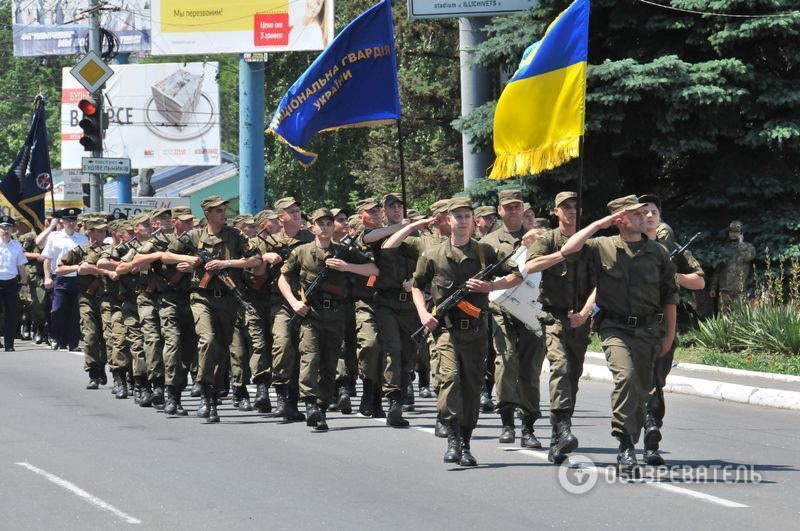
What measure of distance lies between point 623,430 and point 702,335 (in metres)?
9.17

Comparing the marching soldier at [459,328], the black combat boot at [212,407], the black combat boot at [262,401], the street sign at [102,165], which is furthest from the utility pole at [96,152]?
the marching soldier at [459,328]

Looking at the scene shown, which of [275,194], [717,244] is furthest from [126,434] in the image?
[275,194]

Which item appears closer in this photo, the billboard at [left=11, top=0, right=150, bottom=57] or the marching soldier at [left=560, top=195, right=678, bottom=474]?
the marching soldier at [left=560, top=195, right=678, bottom=474]

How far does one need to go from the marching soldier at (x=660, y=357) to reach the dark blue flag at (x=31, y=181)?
660 inches

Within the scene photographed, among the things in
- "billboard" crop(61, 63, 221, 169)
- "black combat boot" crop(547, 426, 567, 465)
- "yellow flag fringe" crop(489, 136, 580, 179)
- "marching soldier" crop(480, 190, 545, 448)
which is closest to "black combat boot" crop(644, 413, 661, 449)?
"black combat boot" crop(547, 426, 567, 465)

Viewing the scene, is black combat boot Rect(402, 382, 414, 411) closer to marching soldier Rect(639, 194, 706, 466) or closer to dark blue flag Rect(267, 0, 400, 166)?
dark blue flag Rect(267, 0, 400, 166)

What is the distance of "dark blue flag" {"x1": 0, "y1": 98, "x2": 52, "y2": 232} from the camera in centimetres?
2528

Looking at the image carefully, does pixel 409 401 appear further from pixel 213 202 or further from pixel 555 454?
pixel 555 454

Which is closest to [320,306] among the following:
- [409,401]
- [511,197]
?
[409,401]

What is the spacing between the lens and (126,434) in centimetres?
1213

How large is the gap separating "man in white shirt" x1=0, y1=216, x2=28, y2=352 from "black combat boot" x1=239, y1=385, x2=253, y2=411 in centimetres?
830

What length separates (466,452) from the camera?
1024 cm

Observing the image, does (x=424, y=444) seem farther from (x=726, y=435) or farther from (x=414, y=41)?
(x=414, y=41)

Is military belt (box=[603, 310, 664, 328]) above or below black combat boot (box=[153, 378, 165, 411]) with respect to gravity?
above
